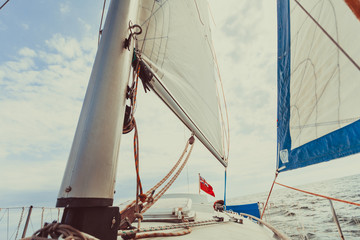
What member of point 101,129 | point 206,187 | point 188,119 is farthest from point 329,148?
point 206,187

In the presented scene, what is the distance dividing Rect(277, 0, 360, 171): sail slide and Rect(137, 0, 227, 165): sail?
53.8 inches

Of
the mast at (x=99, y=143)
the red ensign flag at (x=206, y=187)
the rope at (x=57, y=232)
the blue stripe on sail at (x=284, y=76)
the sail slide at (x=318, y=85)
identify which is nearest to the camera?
the rope at (x=57, y=232)

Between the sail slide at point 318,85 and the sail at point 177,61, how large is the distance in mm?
1368

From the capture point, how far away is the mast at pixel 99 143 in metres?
0.90

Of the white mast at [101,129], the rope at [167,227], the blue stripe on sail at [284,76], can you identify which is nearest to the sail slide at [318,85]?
the blue stripe on sail at [284,76]

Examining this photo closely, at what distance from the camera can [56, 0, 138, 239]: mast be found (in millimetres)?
903

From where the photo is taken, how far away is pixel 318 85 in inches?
102

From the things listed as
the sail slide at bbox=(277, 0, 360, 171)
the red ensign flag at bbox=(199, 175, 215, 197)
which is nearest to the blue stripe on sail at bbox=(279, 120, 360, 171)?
the sail slide at bbox=(277, 0, 360, 171)

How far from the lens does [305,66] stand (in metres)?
2.91

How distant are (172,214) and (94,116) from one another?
2.21 metres

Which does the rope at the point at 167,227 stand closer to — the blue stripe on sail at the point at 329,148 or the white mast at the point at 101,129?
the white mast at the point at 101,129

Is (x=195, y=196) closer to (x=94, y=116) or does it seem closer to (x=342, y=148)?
(x=342, y=148)

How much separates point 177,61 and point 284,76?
103 inches

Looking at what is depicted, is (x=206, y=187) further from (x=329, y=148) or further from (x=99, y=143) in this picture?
(x=99, y=143)
